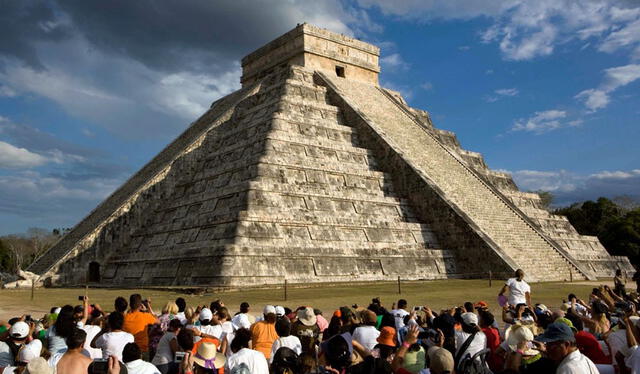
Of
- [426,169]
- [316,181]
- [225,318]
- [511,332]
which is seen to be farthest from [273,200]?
[511,332]

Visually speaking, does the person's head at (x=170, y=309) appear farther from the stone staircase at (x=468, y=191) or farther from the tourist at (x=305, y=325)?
the stone staircase at (x=468, y=191)

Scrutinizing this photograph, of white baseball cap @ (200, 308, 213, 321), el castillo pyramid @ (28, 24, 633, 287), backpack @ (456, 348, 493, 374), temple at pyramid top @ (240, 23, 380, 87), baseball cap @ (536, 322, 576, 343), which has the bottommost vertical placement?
backpack @ (456, 348, 493, 374)

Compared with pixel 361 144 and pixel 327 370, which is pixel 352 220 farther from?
pixel 327 370

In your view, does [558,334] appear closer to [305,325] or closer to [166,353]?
[305,325]

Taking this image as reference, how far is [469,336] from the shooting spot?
17.2ft

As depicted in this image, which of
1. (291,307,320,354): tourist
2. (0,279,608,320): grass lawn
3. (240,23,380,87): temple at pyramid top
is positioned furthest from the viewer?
(240,23,380,87): temple at pyramid top

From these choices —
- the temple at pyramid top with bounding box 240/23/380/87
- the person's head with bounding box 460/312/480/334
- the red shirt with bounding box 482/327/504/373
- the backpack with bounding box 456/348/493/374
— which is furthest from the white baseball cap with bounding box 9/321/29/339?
the temple at pyramid top with bounding box 240/23/380/87

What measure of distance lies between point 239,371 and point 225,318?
2268mm

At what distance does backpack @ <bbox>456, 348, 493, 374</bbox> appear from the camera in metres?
4.53

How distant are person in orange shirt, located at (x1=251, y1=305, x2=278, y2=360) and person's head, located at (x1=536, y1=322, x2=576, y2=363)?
3.06m

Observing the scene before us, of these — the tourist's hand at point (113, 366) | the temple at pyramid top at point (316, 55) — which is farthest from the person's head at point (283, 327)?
the temple at pyramid top at point (316, 55)

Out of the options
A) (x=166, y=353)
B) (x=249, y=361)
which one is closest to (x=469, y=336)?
(x=249, y=361)

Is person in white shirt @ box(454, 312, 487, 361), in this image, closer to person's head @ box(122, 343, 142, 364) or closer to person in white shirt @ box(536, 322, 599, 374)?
person in white shirt @ box(536, 322, 599, 374)

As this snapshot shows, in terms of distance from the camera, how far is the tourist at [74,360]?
4449mm
